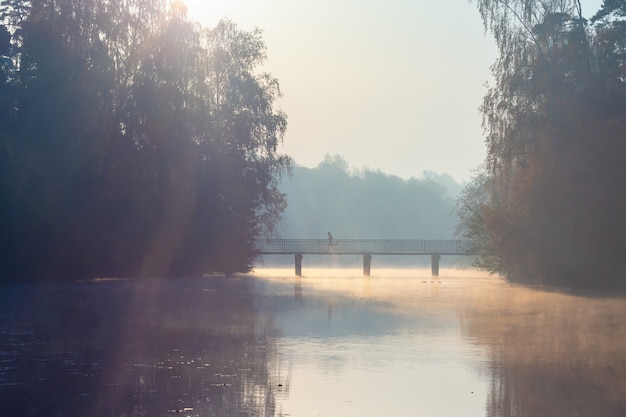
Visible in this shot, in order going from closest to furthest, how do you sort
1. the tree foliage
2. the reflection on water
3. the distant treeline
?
the reflection on water → the tree foliage → the distant treeline

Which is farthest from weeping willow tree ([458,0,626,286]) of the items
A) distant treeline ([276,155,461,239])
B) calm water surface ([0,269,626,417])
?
distant treeline ([276,155,461,239])

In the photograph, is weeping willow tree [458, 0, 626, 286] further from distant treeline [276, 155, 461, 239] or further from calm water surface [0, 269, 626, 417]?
distant treeline [276, 155, 461, 239]

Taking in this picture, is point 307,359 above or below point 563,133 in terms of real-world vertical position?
below

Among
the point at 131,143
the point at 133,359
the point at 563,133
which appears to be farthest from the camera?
the point at 131,143

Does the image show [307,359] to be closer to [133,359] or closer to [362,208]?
[133,359]

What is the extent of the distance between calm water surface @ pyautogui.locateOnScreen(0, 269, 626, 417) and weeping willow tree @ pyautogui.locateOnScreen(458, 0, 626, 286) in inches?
502

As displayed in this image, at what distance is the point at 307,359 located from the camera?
15.7 m

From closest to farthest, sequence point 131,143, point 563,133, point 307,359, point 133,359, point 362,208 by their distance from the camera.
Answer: point 133,359, point 307,359, point 563,133, point 131,143, point 362,208

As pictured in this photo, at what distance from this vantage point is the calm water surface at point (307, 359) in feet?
36.9

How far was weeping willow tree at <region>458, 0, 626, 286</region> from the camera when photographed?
41.4 m

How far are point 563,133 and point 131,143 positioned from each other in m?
19.0

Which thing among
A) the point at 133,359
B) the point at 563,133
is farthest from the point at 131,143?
the point at 133,359

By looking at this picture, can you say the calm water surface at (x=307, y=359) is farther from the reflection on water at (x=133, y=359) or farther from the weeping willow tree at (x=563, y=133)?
the weeping willow tree at (x=563, y=133)

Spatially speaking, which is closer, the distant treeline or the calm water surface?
the calm water surface
